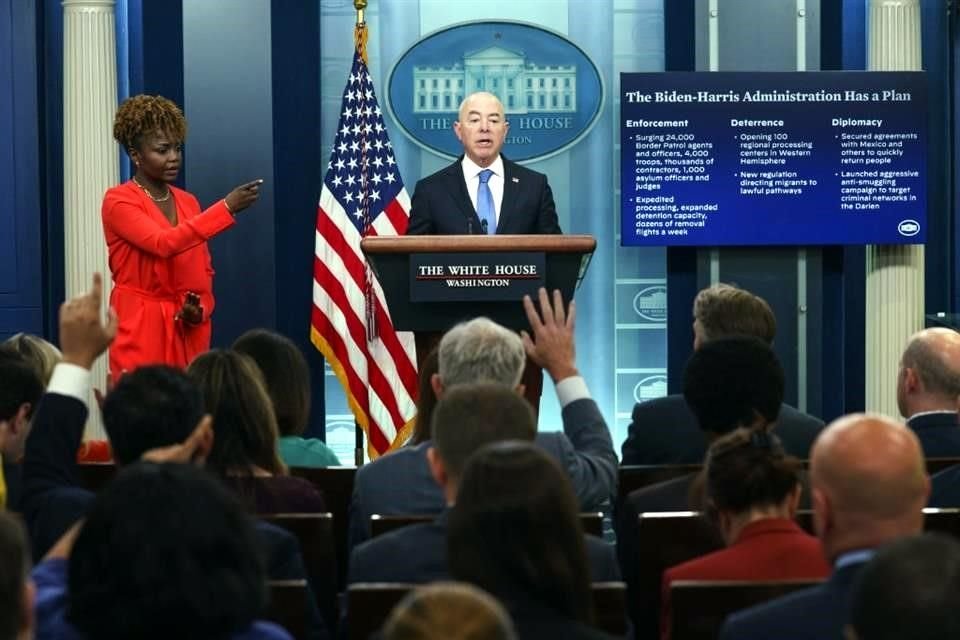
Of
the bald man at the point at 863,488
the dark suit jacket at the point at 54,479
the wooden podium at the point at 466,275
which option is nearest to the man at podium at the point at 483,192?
the wooden podium at the point at 466,275

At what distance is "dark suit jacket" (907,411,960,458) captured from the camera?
15.7ft

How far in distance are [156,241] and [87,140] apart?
84.9 inches

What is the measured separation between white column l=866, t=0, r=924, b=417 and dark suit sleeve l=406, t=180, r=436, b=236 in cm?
265

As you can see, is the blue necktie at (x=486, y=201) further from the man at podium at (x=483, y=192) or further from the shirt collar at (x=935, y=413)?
the shirt collar at (x=935, y=413)

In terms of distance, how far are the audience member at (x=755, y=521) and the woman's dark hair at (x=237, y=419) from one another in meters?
1.12

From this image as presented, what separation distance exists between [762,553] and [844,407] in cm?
580

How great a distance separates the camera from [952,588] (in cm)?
199

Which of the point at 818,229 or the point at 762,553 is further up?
the point at 818,229

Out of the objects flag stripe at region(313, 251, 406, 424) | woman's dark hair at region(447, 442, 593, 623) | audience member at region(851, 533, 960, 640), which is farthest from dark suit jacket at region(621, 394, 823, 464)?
flag stripe at region(313, 251, 406, 424)

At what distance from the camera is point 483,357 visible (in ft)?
13.3

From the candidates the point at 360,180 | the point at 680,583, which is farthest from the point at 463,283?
the point at 680,583

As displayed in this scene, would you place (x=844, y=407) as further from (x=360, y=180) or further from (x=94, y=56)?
(x=94, y=56)

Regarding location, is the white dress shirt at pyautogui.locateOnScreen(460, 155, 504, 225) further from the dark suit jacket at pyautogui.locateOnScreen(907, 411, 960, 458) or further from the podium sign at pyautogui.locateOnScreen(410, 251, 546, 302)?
the dark suit jacket at pyautogui.locateOnScreen(907, 411, 960, 458)

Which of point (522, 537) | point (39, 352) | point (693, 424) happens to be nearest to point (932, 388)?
point (693, 424)
